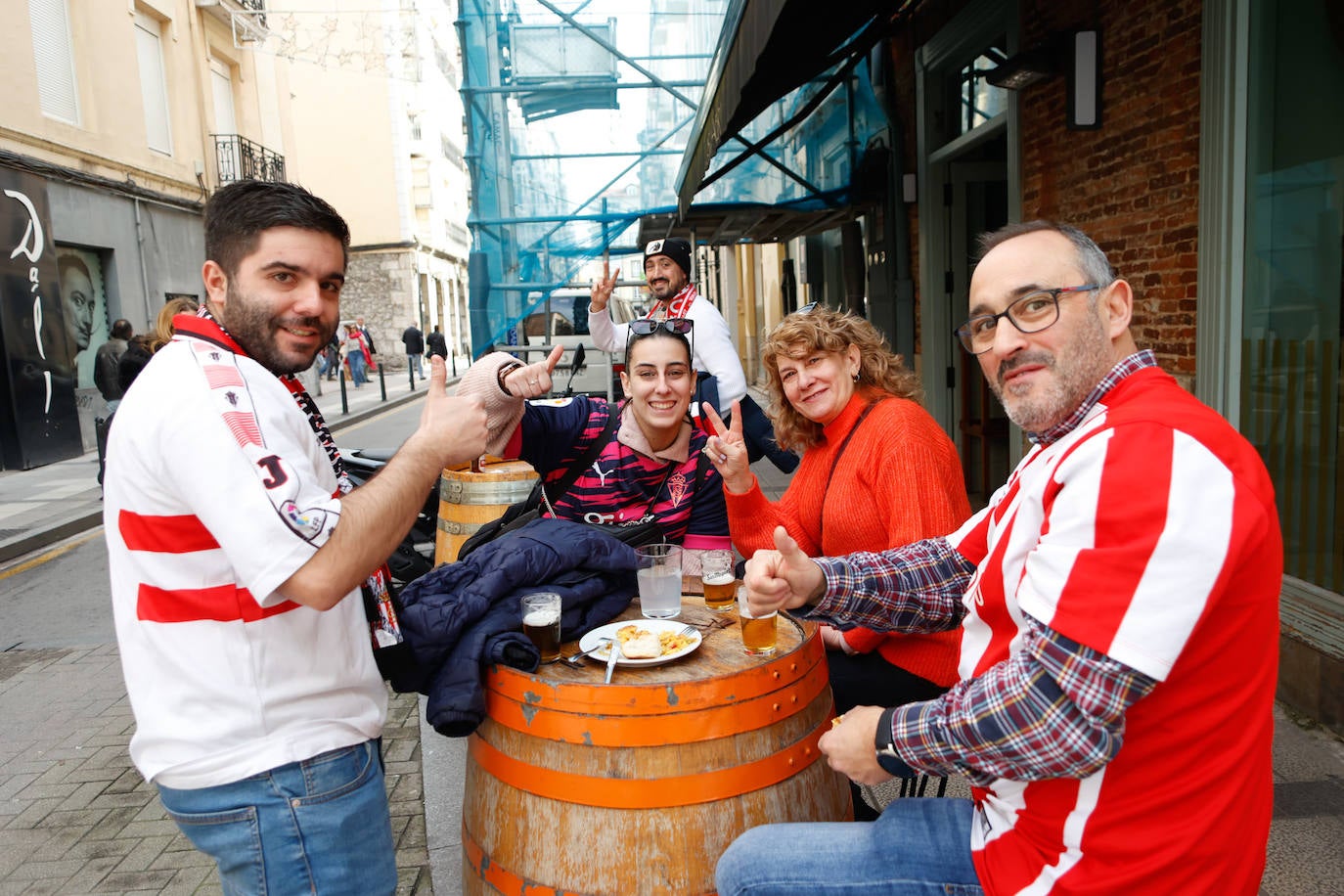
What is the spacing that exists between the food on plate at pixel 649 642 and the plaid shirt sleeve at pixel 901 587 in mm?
310

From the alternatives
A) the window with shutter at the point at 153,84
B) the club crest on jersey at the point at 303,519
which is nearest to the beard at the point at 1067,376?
the club crest on jersey at the point at 303,519

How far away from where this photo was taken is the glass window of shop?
3.73 m

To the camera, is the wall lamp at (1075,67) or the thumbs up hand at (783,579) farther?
the wall lamp at (1075,67)

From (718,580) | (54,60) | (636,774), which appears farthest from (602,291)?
(54,60)

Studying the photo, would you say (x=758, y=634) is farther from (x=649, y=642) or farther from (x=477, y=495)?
(x=477, y=495)

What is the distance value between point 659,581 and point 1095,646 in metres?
1.28

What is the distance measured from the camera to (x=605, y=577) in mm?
2447

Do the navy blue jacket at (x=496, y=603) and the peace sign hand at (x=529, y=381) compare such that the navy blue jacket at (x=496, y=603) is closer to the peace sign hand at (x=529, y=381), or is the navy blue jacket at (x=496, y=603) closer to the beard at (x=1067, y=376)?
the peace sign hand at (x=529, y=381)

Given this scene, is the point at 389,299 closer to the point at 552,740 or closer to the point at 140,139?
the point at 140,139

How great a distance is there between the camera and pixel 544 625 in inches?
82.0

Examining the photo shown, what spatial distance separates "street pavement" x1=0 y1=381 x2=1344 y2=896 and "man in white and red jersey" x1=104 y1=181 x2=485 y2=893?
4.65 ft

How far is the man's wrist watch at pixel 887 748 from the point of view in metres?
1.51

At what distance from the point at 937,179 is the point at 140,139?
12879 mm

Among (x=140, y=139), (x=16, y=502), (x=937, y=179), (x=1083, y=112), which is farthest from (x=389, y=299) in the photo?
(x=1083, y=112)
